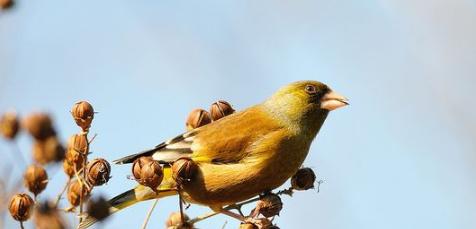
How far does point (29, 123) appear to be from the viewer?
3.49 m

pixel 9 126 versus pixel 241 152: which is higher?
pixel 9 126

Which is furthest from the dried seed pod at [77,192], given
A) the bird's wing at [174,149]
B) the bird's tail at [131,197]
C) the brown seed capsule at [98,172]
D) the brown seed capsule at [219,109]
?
the brown seed capsule at [219,109]

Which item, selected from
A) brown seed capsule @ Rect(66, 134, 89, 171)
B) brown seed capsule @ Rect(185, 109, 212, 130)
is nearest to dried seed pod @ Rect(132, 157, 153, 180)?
brown seed capsule @ Rect(66, 134, 89, 171)

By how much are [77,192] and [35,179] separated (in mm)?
229

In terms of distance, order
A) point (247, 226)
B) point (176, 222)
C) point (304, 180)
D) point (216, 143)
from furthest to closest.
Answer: point (216, 143), point (304, 180), point (176, 222), point (247, 226)

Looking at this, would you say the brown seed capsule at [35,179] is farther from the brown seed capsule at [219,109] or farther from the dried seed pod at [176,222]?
the brown seed capsule at [219,109]

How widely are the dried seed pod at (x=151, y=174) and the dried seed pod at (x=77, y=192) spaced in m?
0.31

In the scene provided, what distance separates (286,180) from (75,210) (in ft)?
5.11

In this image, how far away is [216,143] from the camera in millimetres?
4711

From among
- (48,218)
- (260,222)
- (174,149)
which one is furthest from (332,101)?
(48,218)

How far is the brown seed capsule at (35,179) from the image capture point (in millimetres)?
3502

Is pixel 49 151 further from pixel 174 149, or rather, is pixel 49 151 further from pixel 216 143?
pixel 216 143

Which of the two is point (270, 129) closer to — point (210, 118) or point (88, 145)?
point (210, 118)

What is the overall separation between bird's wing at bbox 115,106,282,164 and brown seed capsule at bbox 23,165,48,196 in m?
1.03
